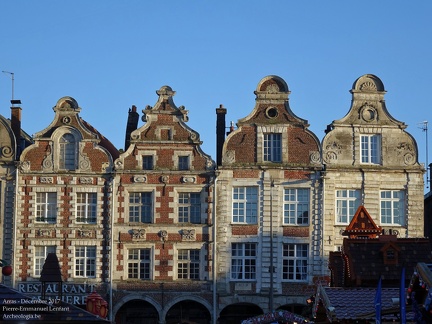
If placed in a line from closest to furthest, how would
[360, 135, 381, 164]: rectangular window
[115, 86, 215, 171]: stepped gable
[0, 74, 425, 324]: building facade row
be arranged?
[0, 74, 425, 324]: building facade row < [115, 86, 215, 171]: stepped gable < [360, 135, 381, 164]: rectangular window

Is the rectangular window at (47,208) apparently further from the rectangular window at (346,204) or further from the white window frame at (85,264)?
the rectangular window at (346,204)

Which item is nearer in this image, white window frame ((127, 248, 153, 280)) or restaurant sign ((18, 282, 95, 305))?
restaurant sign ((18, 282, 95, 305))

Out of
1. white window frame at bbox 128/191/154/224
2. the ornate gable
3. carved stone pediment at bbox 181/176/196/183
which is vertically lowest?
the ornate gable

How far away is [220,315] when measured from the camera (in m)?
51.3

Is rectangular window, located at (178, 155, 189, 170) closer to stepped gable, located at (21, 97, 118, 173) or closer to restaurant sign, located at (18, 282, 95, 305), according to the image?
stepped gable, located at (21, 97, 118, 173)

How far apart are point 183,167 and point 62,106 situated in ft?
19.9

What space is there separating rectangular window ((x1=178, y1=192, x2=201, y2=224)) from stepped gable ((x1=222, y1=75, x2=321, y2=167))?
78.6 inches

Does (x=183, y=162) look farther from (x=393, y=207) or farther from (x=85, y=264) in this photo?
(x=393, y=207)

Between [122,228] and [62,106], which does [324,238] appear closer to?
[122,228]

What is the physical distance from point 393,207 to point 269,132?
6422 millimetres

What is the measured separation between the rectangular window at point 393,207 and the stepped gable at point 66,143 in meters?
12.2

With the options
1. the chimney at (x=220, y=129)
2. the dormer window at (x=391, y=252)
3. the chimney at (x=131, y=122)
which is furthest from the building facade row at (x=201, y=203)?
the dormer window at (x=391, y=252)

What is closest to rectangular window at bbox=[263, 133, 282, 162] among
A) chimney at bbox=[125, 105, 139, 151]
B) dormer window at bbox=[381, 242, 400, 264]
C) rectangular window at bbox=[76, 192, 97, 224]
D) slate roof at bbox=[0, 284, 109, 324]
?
chimney at bbox=[125, 105, 139, 151]

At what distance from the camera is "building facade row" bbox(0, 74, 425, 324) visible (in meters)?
50.5
